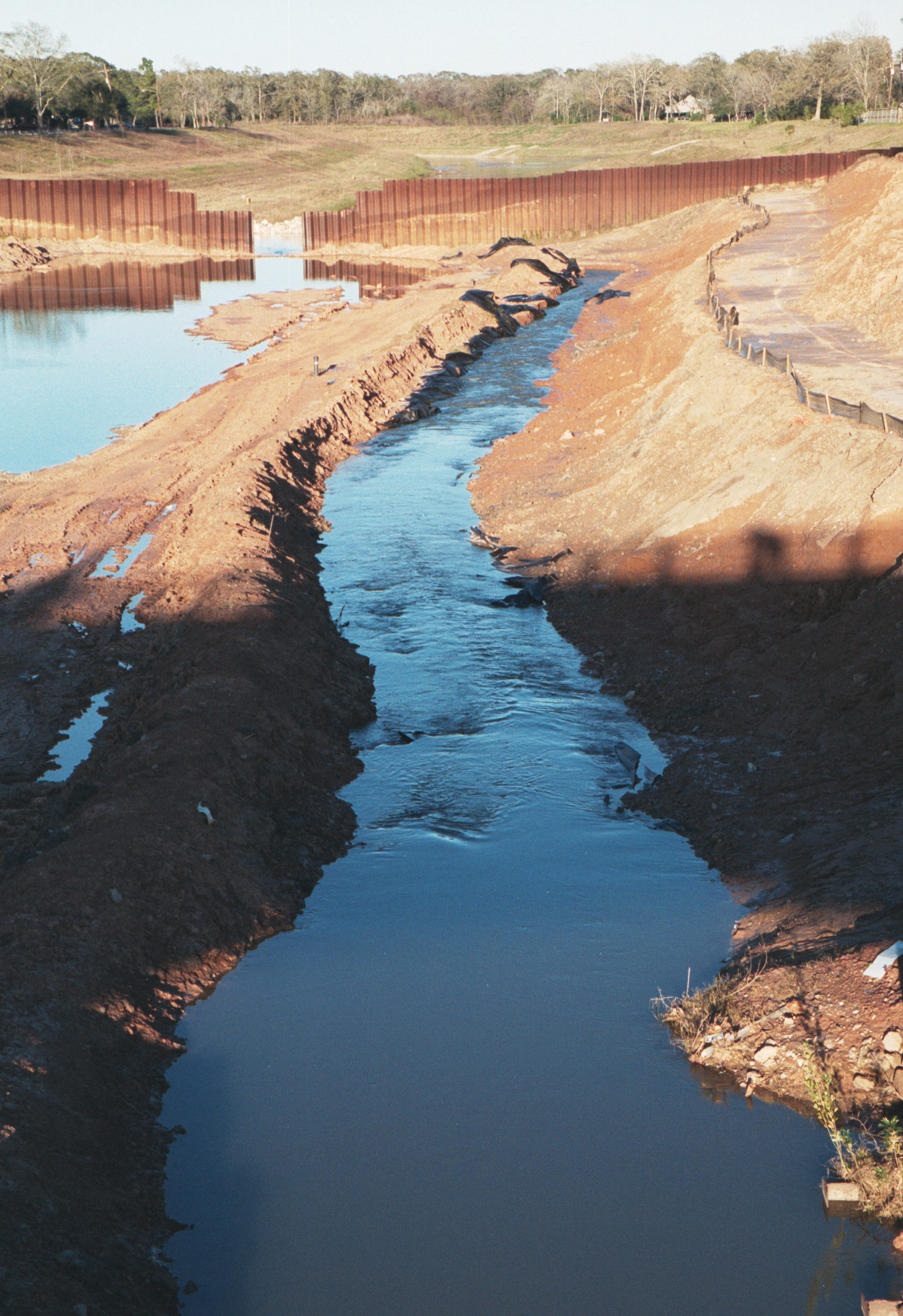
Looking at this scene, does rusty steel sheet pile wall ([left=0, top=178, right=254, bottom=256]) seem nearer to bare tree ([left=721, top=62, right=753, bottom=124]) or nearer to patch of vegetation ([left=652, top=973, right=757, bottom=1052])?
bare tree ([left=721, top=62, right=753, bottom=124])

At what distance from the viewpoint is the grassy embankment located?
94375 mm

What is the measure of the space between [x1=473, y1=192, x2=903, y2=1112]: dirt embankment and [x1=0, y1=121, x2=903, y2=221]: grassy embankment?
72781mm

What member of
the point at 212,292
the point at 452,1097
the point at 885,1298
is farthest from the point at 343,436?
the point at 212,292

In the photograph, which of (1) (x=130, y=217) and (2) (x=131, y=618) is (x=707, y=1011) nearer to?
(2) (x=131, y=618)

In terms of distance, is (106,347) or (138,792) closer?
(138,792)

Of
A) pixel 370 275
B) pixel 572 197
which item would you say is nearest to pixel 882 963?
pixel 370 275

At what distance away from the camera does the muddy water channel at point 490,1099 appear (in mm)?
8078

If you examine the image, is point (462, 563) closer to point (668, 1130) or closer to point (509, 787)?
point (509, 787)

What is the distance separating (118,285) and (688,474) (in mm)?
55682

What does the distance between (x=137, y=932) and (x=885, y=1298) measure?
25.0 ft

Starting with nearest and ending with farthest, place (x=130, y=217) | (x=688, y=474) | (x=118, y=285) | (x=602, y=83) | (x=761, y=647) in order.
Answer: (x=761, y=647)
(x=688, y=474)
(x=118, y=285)
(x=130, y=217)
(x=602, y=83)

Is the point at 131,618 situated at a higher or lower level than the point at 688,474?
lower

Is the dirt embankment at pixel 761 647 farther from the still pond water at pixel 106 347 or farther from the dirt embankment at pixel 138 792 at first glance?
the still pond water at pixel 106 347

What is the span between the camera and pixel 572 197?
3152 inches
